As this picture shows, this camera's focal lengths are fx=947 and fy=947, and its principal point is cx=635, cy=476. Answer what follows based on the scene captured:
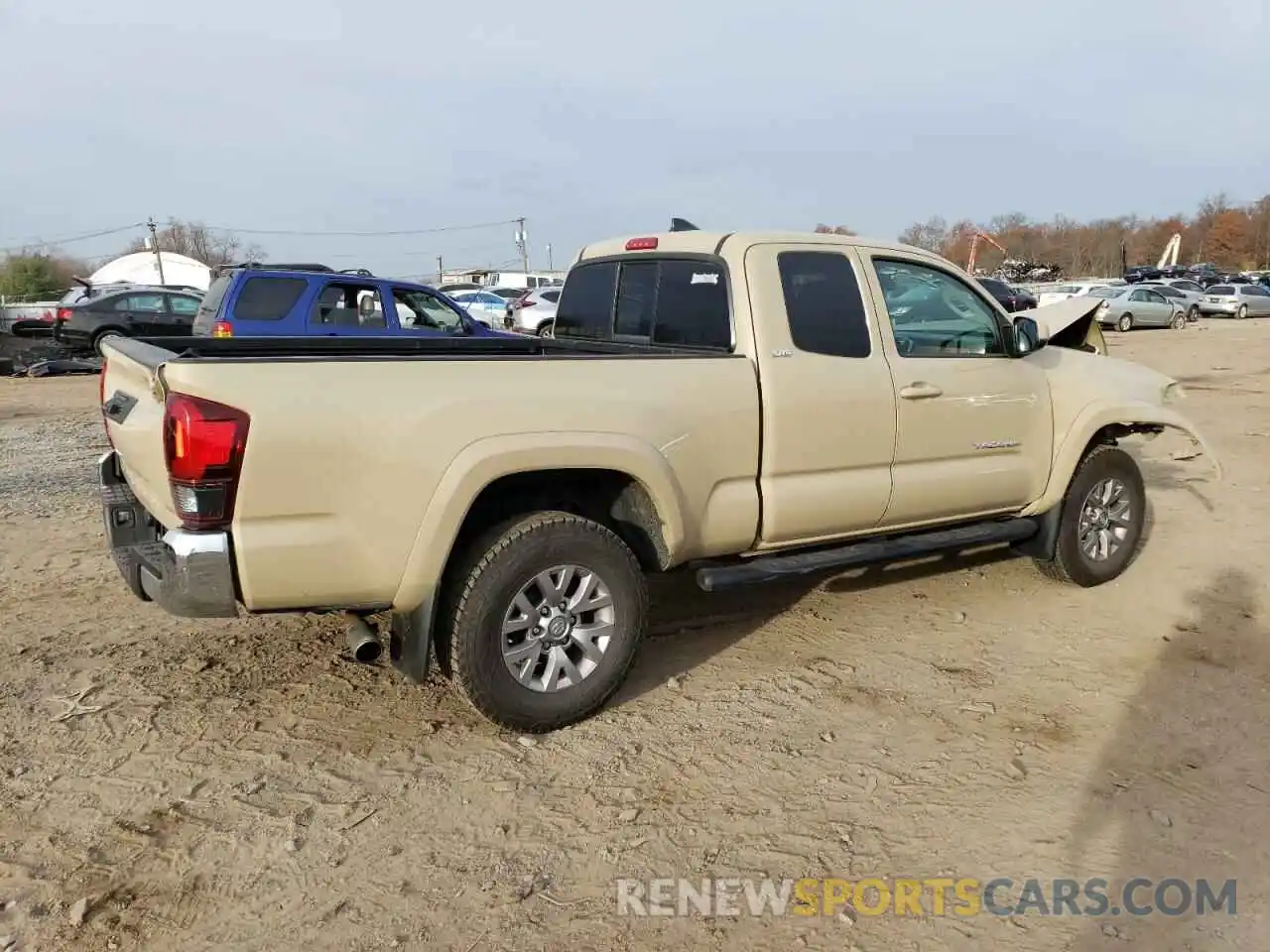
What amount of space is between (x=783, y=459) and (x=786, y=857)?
66.8 inches

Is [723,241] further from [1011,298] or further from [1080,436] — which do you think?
[1011,298]

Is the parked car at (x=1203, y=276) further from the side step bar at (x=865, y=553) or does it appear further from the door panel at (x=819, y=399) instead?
the door panel at (x=819, y=399)

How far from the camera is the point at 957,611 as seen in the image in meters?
5.14

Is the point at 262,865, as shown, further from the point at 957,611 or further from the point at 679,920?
the point at 957,611

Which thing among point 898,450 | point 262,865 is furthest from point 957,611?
point 262,865

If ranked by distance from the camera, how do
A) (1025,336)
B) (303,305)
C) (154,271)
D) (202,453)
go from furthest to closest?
(154,271)
(303,305)
(1025,336)
(202,453)

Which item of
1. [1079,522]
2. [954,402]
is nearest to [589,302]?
[954,402]

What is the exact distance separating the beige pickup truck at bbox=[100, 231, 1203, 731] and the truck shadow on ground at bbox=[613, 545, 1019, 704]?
1.84 ft

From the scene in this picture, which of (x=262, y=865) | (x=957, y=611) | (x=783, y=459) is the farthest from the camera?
(x=957, y=611)

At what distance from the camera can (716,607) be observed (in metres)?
5.15

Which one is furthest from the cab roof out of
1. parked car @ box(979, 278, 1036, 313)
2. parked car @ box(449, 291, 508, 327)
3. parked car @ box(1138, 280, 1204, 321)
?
parked car @ box(1138, 280, 1204, 321)

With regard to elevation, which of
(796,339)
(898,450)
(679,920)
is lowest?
(679,920)

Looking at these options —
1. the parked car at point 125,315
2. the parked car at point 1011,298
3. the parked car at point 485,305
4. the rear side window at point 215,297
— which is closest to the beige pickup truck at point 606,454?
the rear side window at point 215,297

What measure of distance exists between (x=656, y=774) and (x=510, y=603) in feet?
2.70
